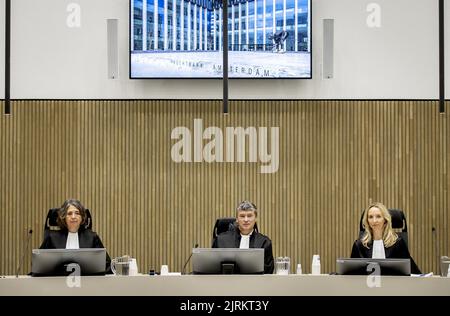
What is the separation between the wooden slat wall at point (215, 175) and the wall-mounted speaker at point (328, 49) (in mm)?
369

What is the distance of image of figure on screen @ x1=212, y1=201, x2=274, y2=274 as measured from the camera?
249 inches

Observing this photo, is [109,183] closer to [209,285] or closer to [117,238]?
[117,238]

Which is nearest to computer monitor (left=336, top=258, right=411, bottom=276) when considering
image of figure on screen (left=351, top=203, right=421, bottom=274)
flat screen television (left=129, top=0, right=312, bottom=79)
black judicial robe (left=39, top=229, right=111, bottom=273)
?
image of figure on screen (left=351, top=203, right=421, bottom=274)

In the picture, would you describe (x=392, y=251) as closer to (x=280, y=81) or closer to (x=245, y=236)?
(x=245, y=236)

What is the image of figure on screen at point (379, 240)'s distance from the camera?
614 centimetres

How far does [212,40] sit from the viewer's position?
8430 mm

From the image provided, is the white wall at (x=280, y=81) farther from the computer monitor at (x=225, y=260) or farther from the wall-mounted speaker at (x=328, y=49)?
the computer monitor at (x=225, y=260)

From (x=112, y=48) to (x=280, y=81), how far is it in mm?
1941

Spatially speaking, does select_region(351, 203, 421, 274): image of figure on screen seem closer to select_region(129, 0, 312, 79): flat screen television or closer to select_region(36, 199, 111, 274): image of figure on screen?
select_region(36, 199, 111, 274): image of figure on screen

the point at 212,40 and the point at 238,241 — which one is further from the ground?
the point at 212,40

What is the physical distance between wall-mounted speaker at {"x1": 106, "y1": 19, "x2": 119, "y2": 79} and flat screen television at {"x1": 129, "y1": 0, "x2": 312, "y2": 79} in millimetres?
164

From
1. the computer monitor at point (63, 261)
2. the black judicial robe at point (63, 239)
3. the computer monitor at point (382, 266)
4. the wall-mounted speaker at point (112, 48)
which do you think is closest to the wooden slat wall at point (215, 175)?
the wall-mounted speaker at point (112, 48)

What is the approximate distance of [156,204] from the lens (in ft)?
27.6

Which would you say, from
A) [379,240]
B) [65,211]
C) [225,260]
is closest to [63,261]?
[225,260]
